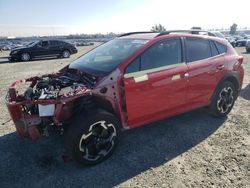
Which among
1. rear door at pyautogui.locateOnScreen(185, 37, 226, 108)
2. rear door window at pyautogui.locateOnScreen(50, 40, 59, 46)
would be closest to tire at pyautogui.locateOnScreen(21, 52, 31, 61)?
rear door window at pyautogui.locateOnScreen(50, 40, 59, 46)

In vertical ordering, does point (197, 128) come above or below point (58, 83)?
below

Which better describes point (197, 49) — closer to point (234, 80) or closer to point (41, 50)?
point (234, 80)

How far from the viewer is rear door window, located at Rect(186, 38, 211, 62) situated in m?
4.50

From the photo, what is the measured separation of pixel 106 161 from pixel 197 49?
2635mm

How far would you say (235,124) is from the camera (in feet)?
16.4

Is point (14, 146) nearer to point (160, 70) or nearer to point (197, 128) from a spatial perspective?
Answer: point (160, 70)

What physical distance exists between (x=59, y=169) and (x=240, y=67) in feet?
13.8

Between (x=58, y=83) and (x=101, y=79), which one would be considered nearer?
(x=101, y=79)

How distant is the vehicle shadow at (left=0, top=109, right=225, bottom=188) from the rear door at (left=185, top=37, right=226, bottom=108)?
2.11 feet

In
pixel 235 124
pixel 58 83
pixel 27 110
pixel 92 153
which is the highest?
pixel 58 83

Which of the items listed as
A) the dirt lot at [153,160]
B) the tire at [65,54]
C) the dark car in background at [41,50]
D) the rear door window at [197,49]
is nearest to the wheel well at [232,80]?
the rear door window at [197,49]

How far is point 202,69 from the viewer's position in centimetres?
456

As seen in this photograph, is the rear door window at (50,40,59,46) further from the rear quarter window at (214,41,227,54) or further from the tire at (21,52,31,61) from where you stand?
the rear quarter window at (214,41,227,54)

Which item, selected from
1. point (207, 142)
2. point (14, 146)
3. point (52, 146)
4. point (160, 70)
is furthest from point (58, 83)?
point (207, 142)
